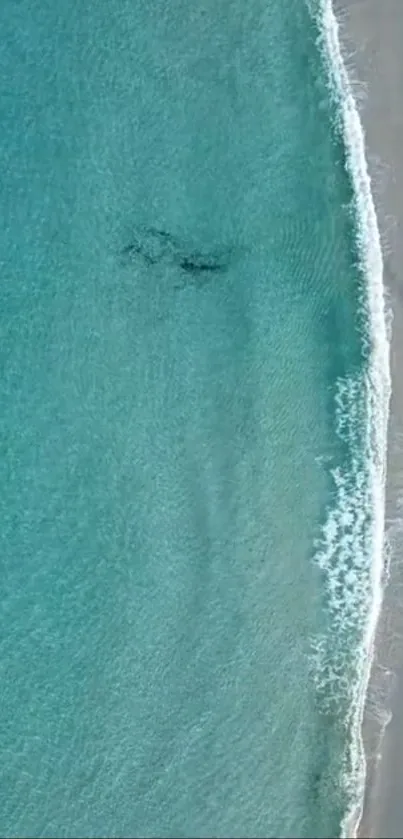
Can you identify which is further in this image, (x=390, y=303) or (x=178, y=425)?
(x=178, y=425)

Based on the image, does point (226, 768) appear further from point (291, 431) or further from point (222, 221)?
point (222, 221)

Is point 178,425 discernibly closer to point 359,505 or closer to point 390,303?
point 359,505

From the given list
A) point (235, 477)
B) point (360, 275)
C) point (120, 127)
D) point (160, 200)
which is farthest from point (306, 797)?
point (120, 127)

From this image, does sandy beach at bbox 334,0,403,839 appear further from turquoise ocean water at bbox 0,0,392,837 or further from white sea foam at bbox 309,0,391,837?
turquoise ocean water at bbox 0,0,392,837

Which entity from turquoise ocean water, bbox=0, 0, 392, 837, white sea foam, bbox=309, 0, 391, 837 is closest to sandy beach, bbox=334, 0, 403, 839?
white sea foam, bbox=309, 0, 391, 837

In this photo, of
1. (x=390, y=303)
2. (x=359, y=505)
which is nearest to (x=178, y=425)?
(x=359, y=505)

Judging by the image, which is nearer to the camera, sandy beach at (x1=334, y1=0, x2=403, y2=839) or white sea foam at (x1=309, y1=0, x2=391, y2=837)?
sandy beach at (x1=334, y1=0, x2=403, y2=839)

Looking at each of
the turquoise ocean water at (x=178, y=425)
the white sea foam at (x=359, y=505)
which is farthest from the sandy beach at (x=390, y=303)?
the turquoise ocean water at (x=178, y=425)

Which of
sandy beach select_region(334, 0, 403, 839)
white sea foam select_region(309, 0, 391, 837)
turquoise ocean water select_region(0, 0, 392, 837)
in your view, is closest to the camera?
sandy beach select_region(334, 0, 403, 839)
